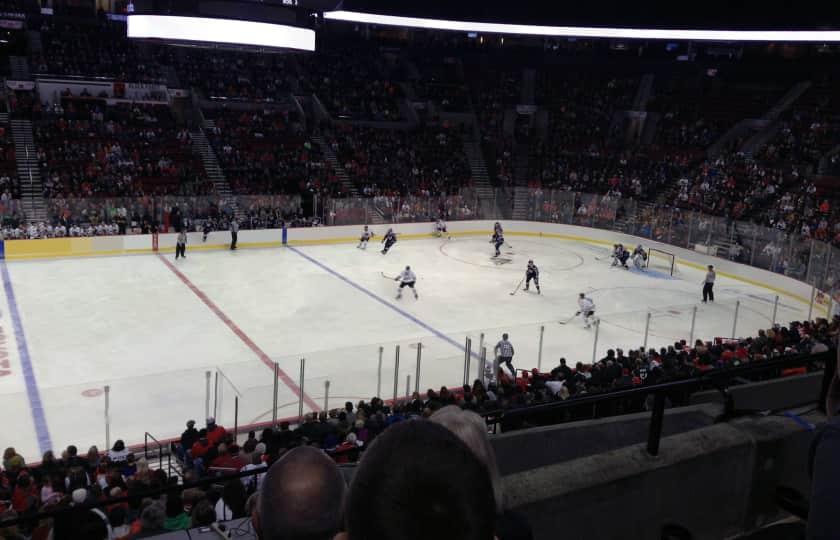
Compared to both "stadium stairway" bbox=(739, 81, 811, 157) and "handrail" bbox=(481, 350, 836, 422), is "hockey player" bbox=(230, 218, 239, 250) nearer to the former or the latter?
"stadium stairway" bbox=(739, 81, 811, 157)

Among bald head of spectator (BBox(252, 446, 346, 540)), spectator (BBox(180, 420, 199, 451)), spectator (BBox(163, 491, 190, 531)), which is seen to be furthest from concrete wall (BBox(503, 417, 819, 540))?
spectator (BBox(180, 420, 199, 451))

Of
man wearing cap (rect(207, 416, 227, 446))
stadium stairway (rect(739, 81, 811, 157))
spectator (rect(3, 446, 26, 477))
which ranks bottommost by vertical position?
man wearing cap (rect(207, 416, 227, 446))

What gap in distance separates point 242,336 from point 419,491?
55.1 ft

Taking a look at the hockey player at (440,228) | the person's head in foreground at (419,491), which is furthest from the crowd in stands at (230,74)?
the person's head in foreground at (419,491)

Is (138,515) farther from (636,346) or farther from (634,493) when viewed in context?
(636,346)

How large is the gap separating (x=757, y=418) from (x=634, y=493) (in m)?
1.13

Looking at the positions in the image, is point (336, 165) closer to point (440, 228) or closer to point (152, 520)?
point (440, 228)

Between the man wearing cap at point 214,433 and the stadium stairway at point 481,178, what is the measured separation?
84.2ft

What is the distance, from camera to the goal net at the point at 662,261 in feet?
92.2

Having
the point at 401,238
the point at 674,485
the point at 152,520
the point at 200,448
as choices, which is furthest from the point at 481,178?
the point at 674,485

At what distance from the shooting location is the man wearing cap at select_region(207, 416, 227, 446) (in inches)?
404

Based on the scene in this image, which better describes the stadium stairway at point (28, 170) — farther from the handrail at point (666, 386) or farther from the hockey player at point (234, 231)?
the handrail at point (666, 386)

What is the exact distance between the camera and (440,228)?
33531 millimetres

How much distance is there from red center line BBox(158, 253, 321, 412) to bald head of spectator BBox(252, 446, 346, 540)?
9836 mm
